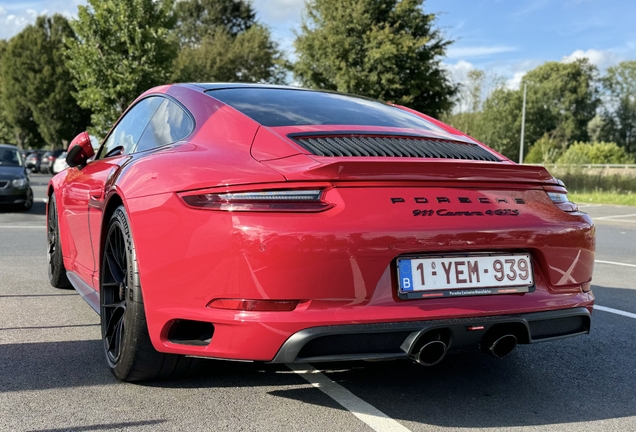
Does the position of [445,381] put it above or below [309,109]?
below

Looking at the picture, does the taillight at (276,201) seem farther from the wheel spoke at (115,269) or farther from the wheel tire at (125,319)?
the wheel spoke at (115,269)

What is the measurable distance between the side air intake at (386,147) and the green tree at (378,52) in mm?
25238

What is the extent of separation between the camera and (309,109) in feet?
11.6

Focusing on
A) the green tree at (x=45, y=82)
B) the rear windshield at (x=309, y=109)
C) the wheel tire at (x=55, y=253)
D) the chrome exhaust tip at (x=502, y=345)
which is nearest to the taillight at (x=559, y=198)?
the chrome exhaust tip at (x=502, y=345)

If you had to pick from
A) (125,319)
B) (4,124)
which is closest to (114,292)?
(125,319)

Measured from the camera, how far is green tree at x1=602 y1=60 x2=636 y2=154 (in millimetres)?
83750

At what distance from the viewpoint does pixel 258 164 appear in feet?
8.98

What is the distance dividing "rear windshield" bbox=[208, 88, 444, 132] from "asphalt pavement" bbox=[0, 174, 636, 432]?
1.23 m

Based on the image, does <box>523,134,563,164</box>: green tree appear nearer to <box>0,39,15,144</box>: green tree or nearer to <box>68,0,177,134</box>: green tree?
<box>68,0,177,134</box>: green tree

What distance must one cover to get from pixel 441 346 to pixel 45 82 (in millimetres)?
57103

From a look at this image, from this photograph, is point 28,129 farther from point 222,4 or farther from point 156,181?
point 156,181

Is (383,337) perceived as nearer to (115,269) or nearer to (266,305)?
(266,305)

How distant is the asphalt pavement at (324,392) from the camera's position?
9.00 ft

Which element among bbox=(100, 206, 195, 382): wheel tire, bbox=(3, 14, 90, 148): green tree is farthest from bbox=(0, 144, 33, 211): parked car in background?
bbox=(3, 14, 90, 148): green tree
